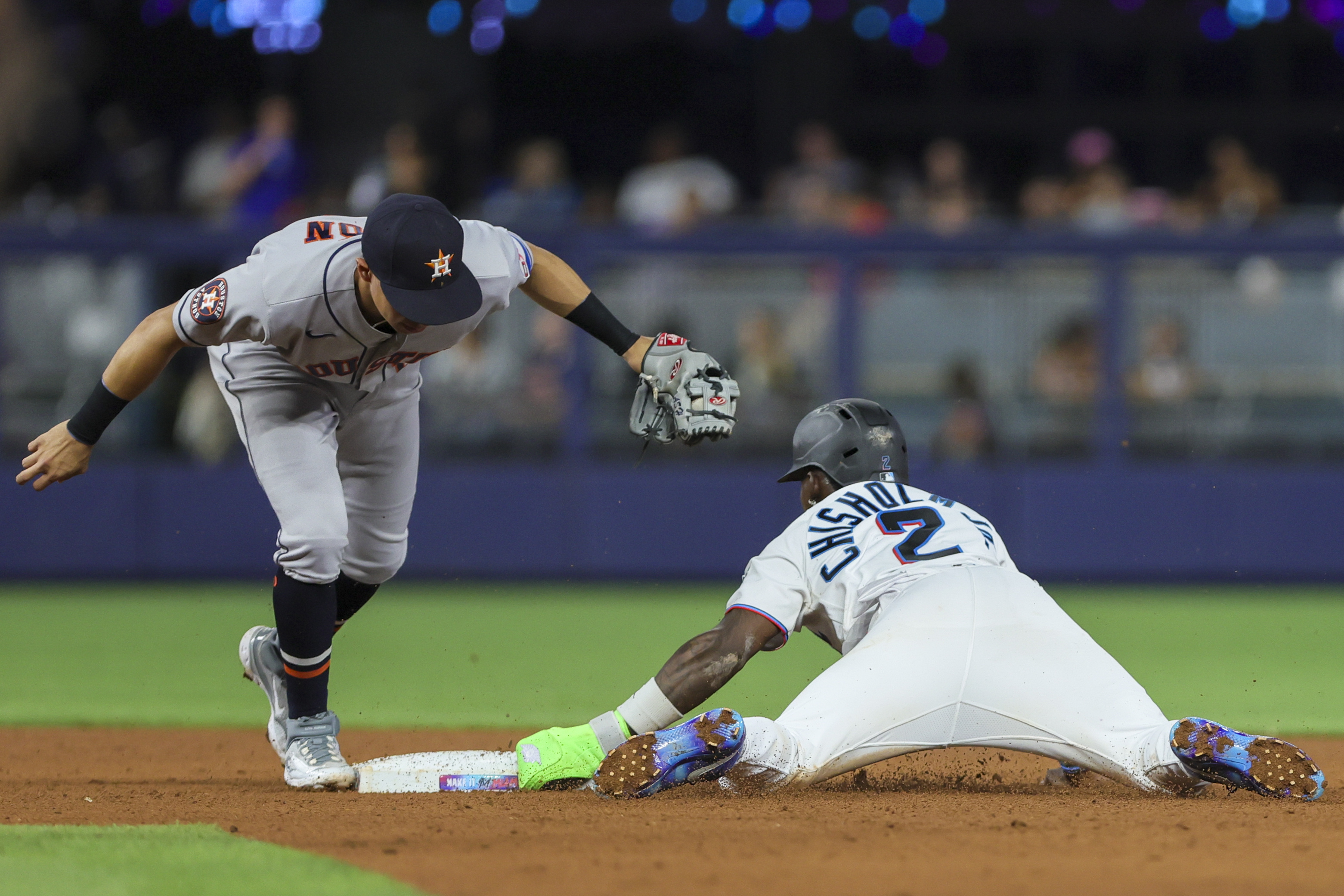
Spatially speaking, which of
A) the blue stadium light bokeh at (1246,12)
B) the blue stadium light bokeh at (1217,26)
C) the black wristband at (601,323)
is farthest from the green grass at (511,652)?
the blue stadium light bokeh at (1217,26)

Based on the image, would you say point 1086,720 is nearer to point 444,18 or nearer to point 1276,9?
point 444,18

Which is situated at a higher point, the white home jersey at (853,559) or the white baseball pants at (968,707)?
the white home jersey at (853,559)

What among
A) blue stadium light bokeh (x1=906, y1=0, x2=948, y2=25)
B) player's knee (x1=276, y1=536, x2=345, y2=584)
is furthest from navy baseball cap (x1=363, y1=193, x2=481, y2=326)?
blue stadium light bokeh (x1=906, y1=0, x2=948, y2=25)

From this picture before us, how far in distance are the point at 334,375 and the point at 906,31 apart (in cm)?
1296

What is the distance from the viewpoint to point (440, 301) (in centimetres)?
413

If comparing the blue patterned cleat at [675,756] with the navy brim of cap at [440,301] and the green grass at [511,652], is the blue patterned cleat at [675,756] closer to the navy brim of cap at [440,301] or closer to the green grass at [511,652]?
the navy brim of cap at [440,301]

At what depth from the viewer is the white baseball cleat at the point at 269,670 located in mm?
4930

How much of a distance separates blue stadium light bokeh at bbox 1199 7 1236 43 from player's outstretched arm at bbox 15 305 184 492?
14.3 m

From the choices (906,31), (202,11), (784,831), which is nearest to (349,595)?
(784,831)

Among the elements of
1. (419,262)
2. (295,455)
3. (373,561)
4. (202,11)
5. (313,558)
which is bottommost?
(373,561)

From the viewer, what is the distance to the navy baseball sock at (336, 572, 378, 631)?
5.11 m

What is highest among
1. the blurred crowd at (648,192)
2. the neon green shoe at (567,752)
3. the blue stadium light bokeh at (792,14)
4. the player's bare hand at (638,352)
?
the blue stadium light bokeh at (792,14)

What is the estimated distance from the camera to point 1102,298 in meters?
12.1

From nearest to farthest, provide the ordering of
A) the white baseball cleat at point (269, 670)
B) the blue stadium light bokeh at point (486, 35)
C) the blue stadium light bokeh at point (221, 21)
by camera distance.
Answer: the white baseball cleat at point (269, 670)
the blue stadium light bokeh at point (221, 21)
the blue stadium light bokeh at point (486, 35)
